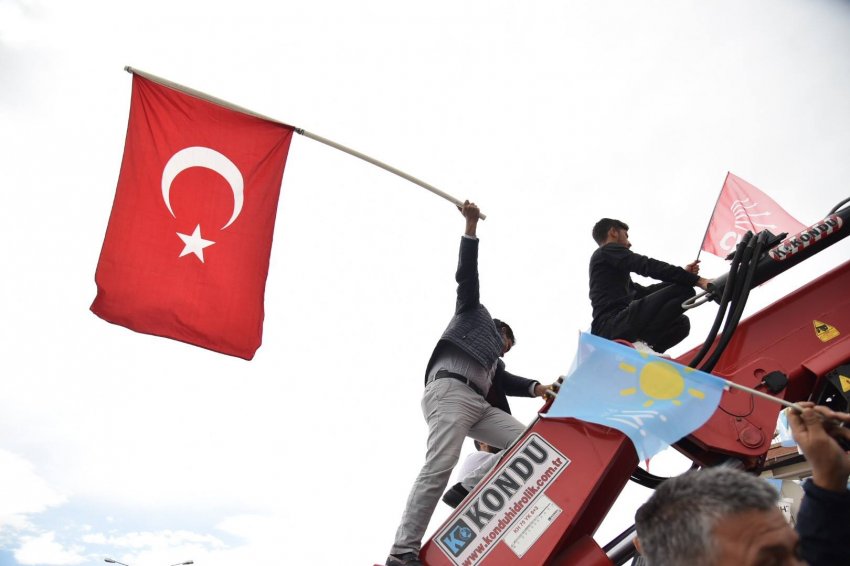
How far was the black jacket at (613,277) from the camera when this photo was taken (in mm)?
3795

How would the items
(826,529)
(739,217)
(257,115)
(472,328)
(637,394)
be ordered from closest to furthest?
1. (826,529)
2. (637,394)
3. (472,328)
4. (257,115)
5. (739,217)

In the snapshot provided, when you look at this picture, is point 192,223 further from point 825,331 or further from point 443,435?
point 825,331

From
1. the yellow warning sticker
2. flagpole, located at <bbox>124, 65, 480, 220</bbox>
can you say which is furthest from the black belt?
the yellow warning sticker

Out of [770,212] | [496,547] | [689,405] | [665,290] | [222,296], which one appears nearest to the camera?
[689,405]

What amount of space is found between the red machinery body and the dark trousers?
0.29 metres

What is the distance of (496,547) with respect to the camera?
9.43 ft

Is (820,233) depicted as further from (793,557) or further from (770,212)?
(770,212)

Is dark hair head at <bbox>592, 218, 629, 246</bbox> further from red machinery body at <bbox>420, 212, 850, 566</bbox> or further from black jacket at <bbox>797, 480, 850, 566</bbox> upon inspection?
black jacket at <bbox>797, 480, 850, 566</bbox>

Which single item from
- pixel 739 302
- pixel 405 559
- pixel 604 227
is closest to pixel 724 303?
pixel 739 302

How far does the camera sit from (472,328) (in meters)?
4.14

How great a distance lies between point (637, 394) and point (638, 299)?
1.28m

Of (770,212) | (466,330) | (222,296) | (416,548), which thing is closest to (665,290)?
(466,330)

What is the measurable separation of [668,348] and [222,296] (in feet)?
10.2

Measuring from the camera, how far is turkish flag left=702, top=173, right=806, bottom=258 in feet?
25.1
